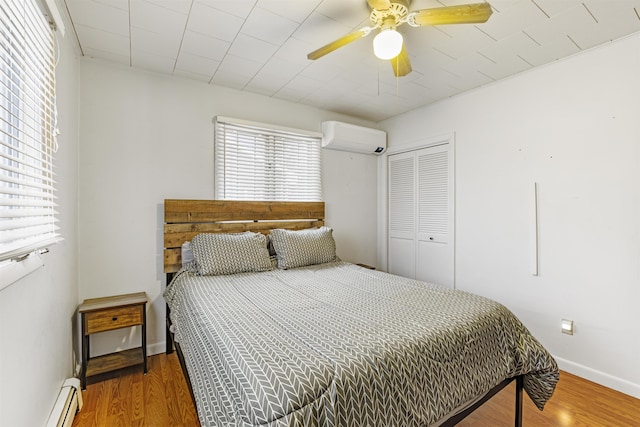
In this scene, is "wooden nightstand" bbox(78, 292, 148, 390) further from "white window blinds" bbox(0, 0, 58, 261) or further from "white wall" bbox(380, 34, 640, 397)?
"white wall" bbox(380, 34, 640, 397)

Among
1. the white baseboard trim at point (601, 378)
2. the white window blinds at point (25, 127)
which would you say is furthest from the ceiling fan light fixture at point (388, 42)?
the white baseboard trim at point (601, 378)

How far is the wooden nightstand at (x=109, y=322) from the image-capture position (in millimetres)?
2105

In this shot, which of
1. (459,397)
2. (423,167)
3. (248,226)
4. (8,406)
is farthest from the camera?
(423,167)

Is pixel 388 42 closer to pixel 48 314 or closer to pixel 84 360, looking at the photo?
pixel 48 314

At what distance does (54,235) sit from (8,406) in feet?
2.79

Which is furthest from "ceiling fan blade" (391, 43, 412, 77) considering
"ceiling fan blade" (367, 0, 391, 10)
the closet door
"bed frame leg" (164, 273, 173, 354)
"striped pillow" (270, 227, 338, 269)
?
"bed frame leg" (164, 273, 173, 354)

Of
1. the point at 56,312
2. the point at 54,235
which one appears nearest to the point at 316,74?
the point at 54,235

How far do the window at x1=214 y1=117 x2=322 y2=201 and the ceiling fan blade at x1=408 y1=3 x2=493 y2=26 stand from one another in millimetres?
1941

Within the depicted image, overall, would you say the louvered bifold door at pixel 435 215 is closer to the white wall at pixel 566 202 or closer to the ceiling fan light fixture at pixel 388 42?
the white wall at pixel 566 202

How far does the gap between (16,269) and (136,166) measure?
164 cm

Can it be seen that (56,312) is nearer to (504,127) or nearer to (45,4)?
(45,4)

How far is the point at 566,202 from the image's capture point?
2375 millimetres

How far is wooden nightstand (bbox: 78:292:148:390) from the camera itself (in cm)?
211

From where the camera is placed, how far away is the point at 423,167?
3.51m
